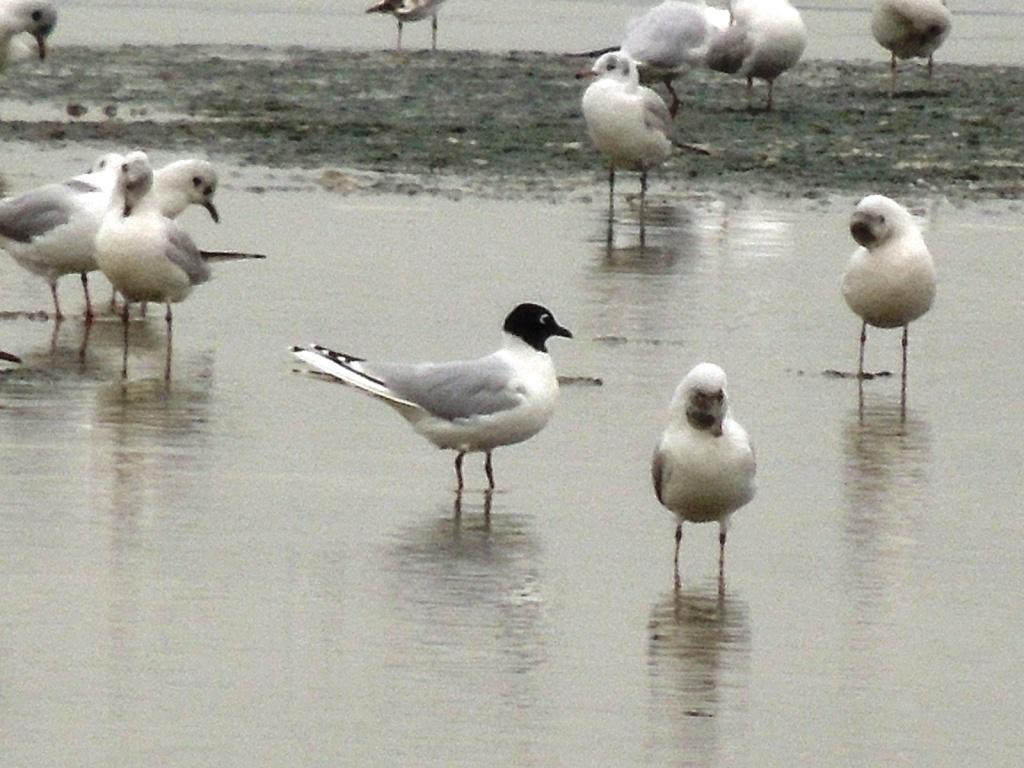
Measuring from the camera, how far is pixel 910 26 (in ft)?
90.4

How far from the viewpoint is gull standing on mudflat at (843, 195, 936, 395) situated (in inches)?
546

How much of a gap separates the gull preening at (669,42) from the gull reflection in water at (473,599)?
13494 mm

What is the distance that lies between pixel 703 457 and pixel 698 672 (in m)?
1.22

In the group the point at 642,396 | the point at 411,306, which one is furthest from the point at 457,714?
the point at 411,306

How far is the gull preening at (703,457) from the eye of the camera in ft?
32.6

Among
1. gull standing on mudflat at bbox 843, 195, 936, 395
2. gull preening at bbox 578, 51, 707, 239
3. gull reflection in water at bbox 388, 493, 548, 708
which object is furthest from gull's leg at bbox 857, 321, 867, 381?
gull preening at bbox 578, 51, 707, 239

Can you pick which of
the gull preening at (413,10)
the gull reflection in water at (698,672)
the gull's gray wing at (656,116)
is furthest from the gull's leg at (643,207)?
the gull preening at (413,10)

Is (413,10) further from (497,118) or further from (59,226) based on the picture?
(59,226)

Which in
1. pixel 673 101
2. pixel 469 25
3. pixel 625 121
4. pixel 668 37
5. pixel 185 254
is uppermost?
pixel 668 37

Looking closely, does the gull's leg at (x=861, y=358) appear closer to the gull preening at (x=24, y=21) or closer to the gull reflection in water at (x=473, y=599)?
the gull reflection in water at (x=473, y=599)

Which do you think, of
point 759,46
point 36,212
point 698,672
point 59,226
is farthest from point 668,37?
point 698,672

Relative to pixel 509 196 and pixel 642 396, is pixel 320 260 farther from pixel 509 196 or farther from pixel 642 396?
pixel 642 396

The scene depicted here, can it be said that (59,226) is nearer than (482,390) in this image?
No

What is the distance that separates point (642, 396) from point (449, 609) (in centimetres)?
380
